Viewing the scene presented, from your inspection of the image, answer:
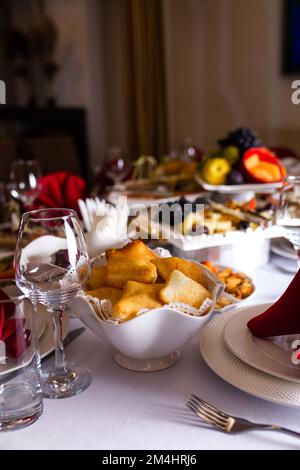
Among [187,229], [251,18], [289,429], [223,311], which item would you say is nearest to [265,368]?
[289,429]

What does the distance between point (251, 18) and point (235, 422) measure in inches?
143

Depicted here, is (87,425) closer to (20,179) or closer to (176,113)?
(20,179)

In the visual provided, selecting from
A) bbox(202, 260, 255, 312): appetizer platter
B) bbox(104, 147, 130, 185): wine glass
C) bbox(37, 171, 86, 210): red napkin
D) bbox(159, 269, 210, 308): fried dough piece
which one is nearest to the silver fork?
bbox(159, 269, 210, 308): fried dough piece

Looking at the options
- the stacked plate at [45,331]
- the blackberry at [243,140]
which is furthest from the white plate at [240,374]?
the blackberry at [243,140]

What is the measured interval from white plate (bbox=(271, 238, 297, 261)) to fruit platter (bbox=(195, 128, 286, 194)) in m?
0.32

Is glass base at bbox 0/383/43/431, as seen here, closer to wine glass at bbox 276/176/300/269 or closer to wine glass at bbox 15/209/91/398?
wine glass at bbox 15/209/91/398

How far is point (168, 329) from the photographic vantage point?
585 millimetres

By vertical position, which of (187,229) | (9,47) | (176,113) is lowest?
(187,229)

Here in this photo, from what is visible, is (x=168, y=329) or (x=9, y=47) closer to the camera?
(x=168, y=329)

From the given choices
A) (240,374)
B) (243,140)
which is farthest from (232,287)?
(243,140)

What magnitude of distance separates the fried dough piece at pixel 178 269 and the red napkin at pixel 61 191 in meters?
0.69

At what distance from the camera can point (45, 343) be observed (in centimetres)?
68

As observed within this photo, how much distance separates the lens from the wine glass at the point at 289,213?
837 mm

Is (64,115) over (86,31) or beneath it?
beneath
